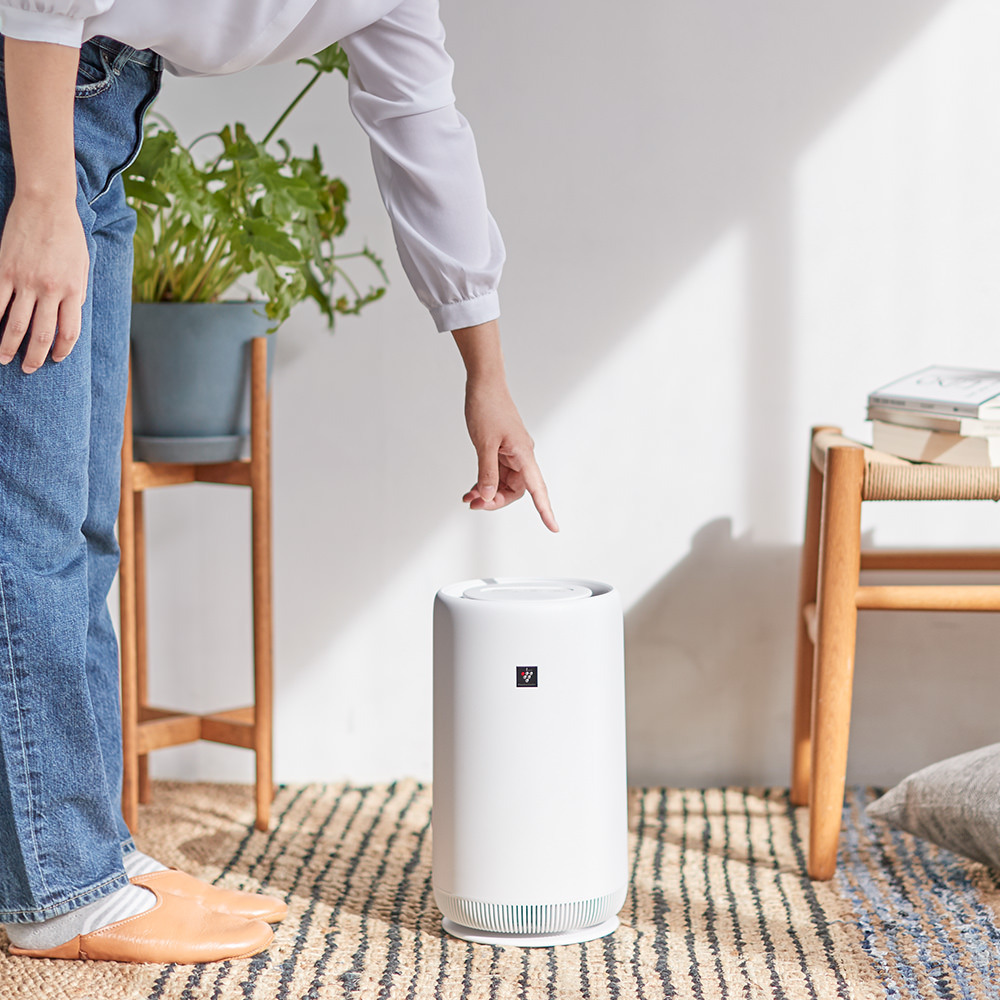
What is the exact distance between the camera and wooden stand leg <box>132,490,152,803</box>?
55.3 inches

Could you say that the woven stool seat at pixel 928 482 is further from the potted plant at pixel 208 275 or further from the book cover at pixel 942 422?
the potted plant at pixel 208 275

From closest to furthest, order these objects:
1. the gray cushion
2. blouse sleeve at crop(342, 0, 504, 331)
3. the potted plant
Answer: blouse sleeve at crop(342, 0, 504, 331)
the gray cushion
the potted plant

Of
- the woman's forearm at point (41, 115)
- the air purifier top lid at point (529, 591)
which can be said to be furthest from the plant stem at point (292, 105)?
the air purifier top lid at point (529, 591)

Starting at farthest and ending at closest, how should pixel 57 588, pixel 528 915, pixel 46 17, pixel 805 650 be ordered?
pixel 805 650 < pixel 528 915 < pixel 57 588 < pixel 46 17

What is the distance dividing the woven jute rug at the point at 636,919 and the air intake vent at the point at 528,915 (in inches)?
0.9

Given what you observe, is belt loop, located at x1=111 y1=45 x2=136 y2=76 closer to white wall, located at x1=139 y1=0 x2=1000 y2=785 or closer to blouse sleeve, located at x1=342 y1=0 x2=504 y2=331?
blouse sleeve, located at x1=342 y1=0 x2=504 y2=331

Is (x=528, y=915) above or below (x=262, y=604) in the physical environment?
below

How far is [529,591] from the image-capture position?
1080 millimetres

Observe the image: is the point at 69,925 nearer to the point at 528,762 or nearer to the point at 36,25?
the point at 528,762

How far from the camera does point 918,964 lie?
39.0 inches

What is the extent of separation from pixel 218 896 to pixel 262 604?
0.37m

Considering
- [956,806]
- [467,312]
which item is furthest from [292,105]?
[956,806]

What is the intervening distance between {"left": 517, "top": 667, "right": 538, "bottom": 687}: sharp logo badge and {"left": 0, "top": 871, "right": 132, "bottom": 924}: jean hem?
0.38 metres

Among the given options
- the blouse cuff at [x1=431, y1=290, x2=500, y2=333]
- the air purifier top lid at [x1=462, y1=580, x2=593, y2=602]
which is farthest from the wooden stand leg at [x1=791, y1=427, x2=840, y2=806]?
the blouse cuff at [x1=431, y1=290, x2=500, y2=333]
